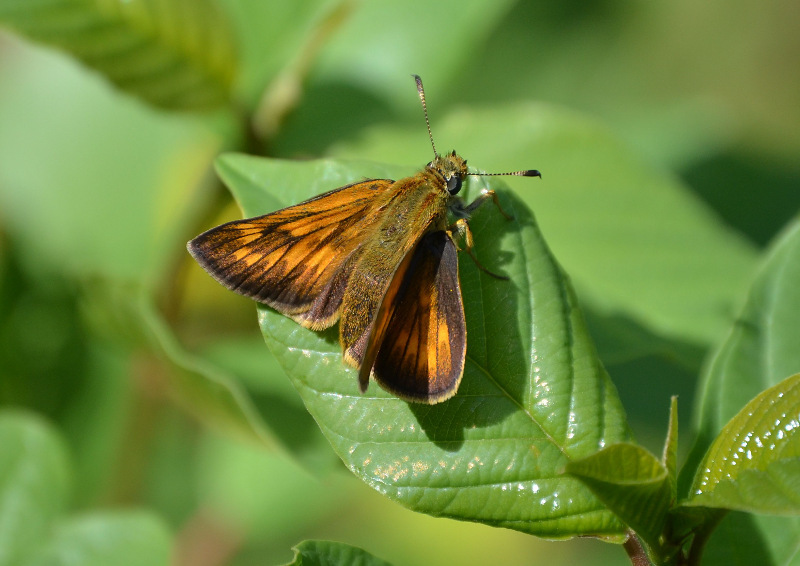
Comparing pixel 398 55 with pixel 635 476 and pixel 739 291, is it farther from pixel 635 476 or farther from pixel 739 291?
pixel 635 476

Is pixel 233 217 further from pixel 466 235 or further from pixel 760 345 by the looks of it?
pixel 760 345

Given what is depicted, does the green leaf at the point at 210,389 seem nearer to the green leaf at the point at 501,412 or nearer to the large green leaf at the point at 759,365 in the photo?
the green leaf at the point at 501,412

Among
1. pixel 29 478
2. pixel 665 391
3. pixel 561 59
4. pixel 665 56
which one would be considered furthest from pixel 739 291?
pixel 665 56

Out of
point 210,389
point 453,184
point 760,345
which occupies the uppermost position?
point 453,184

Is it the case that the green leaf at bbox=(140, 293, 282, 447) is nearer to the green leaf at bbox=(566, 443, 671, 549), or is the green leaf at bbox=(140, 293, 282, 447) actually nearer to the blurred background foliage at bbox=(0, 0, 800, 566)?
the blurred background foliage at bbox=(0, 0, 800, 566)

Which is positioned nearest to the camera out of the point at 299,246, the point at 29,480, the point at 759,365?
the point at 759,365

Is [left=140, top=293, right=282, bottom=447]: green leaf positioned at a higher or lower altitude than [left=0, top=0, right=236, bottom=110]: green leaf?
lower

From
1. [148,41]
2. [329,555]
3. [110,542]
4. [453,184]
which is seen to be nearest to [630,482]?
[329,555]

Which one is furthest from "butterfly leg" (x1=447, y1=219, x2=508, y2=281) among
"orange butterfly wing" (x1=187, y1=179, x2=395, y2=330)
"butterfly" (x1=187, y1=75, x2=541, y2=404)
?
"orange butterfly wing" (x1=187, y1=179, x2=395, y2=330)
